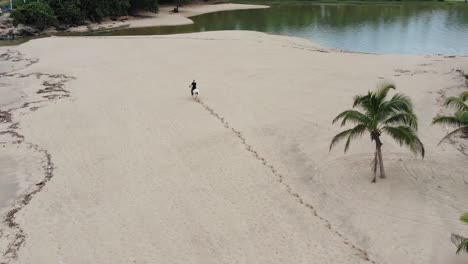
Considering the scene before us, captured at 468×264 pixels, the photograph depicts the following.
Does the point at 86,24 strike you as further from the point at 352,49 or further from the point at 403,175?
the point at 403,175

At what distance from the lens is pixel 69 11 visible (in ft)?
179

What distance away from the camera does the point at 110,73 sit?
30422 millimetres

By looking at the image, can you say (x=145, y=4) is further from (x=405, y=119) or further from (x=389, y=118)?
(x=405, y=119)

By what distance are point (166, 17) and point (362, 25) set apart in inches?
1128

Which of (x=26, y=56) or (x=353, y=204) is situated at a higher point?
(x=26, y=56)

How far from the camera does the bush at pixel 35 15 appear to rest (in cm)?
5084

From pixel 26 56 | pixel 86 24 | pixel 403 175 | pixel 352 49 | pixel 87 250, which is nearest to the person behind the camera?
pixel 87 250

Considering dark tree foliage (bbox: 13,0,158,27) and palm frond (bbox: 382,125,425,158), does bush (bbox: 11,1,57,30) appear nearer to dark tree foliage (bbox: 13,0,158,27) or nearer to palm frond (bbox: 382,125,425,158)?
dark tree foliage (bbox: 13,0,158,27)

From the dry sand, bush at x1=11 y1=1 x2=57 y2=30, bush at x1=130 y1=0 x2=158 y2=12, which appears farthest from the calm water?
the dry sand

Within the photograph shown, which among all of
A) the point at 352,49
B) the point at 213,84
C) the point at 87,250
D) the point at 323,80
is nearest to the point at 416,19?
the point at 352,49

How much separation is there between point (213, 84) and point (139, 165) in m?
11.5

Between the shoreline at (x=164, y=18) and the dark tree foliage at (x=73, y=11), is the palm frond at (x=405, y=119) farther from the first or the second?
the dark tree foliage at (x=73, y=11)

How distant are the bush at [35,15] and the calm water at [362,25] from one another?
8243 mm

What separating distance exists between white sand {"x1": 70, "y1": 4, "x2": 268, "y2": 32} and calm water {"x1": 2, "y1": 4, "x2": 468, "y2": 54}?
2597 mm
